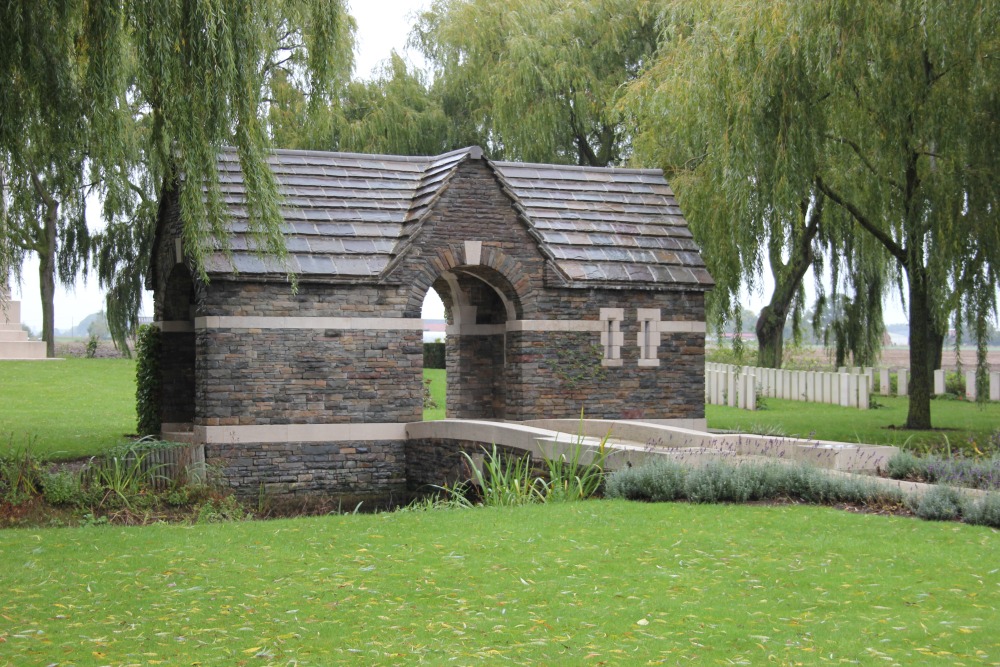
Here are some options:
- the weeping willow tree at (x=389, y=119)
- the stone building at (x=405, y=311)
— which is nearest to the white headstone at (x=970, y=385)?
the stone building at (x=405, y=311)

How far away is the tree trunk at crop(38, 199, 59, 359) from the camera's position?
101 feet

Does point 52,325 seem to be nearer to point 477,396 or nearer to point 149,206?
point 149,206

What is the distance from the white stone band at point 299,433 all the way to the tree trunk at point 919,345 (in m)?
9.13

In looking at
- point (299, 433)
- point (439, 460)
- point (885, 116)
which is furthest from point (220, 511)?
point (885, 116)

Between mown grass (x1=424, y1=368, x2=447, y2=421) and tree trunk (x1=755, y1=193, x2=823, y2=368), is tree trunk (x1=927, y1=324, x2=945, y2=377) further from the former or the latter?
mown grass (x1=424, y1=368, x2=447, y2=421)

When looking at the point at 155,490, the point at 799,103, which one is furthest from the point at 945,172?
the point at 155,490

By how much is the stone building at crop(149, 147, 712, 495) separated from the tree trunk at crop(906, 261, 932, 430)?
3.55 m

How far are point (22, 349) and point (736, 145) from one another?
23574mm

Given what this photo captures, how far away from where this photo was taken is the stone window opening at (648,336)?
1864cm

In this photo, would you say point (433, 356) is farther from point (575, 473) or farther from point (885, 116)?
point (575, 473)

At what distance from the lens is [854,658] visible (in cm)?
609

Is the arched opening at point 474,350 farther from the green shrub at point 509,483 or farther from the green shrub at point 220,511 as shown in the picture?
the green shrub at point 220,511

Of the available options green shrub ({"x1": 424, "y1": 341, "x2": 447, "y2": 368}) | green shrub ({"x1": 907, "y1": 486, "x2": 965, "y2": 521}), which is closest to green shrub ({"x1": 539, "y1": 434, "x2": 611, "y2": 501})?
green shrub ({"x1": 907, "y1": 486, "x2": 965, "y2": 521})

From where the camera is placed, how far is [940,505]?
980 centimetres
